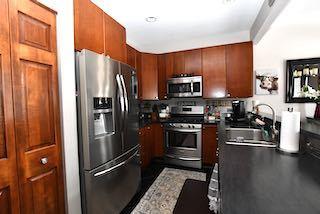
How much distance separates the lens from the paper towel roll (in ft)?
Answer: 3.83

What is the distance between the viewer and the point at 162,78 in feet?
11.3

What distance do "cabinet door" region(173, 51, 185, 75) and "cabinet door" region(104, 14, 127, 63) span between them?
140cm

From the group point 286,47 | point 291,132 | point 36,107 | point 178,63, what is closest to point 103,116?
point 36,107

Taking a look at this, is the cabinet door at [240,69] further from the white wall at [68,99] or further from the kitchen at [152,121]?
the white wall at [68,99]

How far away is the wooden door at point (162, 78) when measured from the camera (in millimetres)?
3432

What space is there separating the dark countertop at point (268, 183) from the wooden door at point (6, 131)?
1.20 meters

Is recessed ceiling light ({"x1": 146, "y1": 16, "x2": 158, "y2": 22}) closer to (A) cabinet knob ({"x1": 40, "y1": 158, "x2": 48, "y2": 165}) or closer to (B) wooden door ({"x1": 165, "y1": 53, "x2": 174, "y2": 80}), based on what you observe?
(B) wooden door ({"x1": 165, "y1": 53, "x2": 174, "y2": 80})

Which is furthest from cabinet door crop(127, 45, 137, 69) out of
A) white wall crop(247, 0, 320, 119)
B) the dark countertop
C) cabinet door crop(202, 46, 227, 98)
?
the dark countertop

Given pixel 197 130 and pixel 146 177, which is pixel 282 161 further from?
pixel 146 177

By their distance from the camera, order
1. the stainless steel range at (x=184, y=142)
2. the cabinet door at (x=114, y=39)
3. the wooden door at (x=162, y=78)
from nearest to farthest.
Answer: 1. the cabinet door at (x=114, y=39)
2. the stainless steel range at (x=184, y=142)
3. the wooden door at (x=162, y=78)

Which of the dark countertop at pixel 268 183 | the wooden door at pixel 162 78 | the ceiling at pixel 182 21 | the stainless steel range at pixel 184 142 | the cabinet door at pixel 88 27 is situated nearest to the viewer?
the dark countertop at pixel 268 183

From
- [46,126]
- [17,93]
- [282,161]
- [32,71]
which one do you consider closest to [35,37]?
[32,71]

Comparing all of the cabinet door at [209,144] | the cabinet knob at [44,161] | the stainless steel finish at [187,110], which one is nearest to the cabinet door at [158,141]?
the stainless steel finish at [187,110]

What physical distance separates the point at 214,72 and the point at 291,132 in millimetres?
2085
